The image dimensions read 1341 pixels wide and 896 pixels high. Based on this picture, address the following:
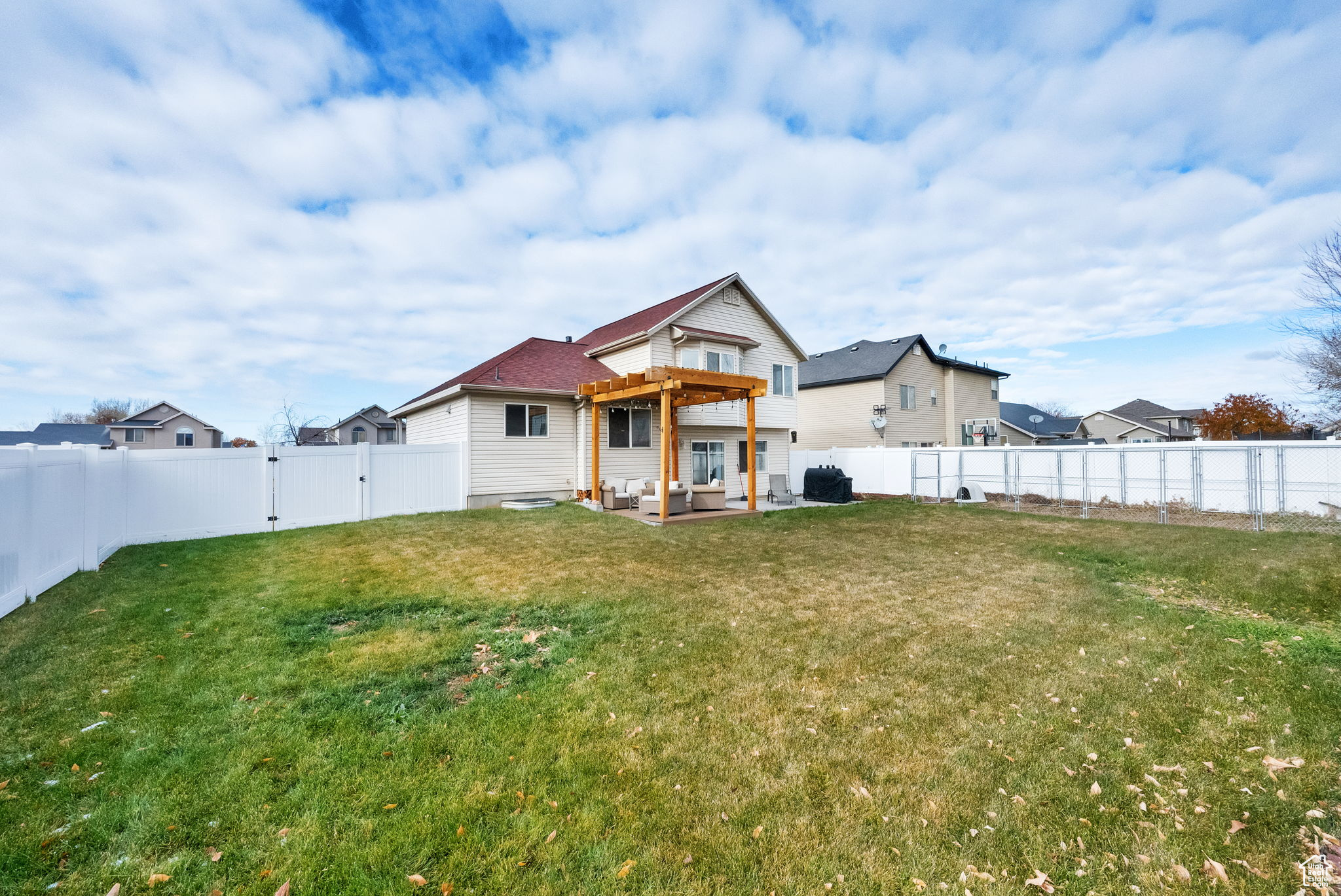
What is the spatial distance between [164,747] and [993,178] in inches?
609

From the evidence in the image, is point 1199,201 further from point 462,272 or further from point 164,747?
point 462,272

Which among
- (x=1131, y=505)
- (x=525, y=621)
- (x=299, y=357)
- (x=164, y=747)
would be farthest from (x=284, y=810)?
(x=299, y=357)

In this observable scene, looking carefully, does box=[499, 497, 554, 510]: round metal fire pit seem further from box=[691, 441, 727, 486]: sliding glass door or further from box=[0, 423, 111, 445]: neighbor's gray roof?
box=[0, 423, 111, 445]: neighbor's gray roof

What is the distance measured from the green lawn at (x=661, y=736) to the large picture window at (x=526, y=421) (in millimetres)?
7788

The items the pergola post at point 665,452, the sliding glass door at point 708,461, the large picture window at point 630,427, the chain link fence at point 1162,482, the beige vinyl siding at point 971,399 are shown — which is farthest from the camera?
the beige vinyl siding at point 971,399

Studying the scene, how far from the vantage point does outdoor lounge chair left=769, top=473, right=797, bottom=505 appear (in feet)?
52.3

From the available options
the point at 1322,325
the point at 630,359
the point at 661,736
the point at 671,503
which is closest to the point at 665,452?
the point at 671,503

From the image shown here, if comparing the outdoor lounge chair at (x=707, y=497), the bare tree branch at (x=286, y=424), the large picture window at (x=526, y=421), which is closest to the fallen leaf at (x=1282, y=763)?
the outdoor lounge chair at (x=707, y=497)

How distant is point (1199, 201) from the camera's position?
11.7m

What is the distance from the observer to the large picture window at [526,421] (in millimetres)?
13867

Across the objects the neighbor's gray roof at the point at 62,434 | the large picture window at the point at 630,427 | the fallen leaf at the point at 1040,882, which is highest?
the neighbor's gray roof at the point at 62,434

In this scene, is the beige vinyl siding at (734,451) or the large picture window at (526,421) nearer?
the large picture window at (526,421)

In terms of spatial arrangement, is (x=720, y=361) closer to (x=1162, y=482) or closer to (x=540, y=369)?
(x=540, y=369)

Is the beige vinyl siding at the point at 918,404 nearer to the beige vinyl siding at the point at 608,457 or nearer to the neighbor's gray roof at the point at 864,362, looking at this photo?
the neighbor's gray roof at the point at 864,362
